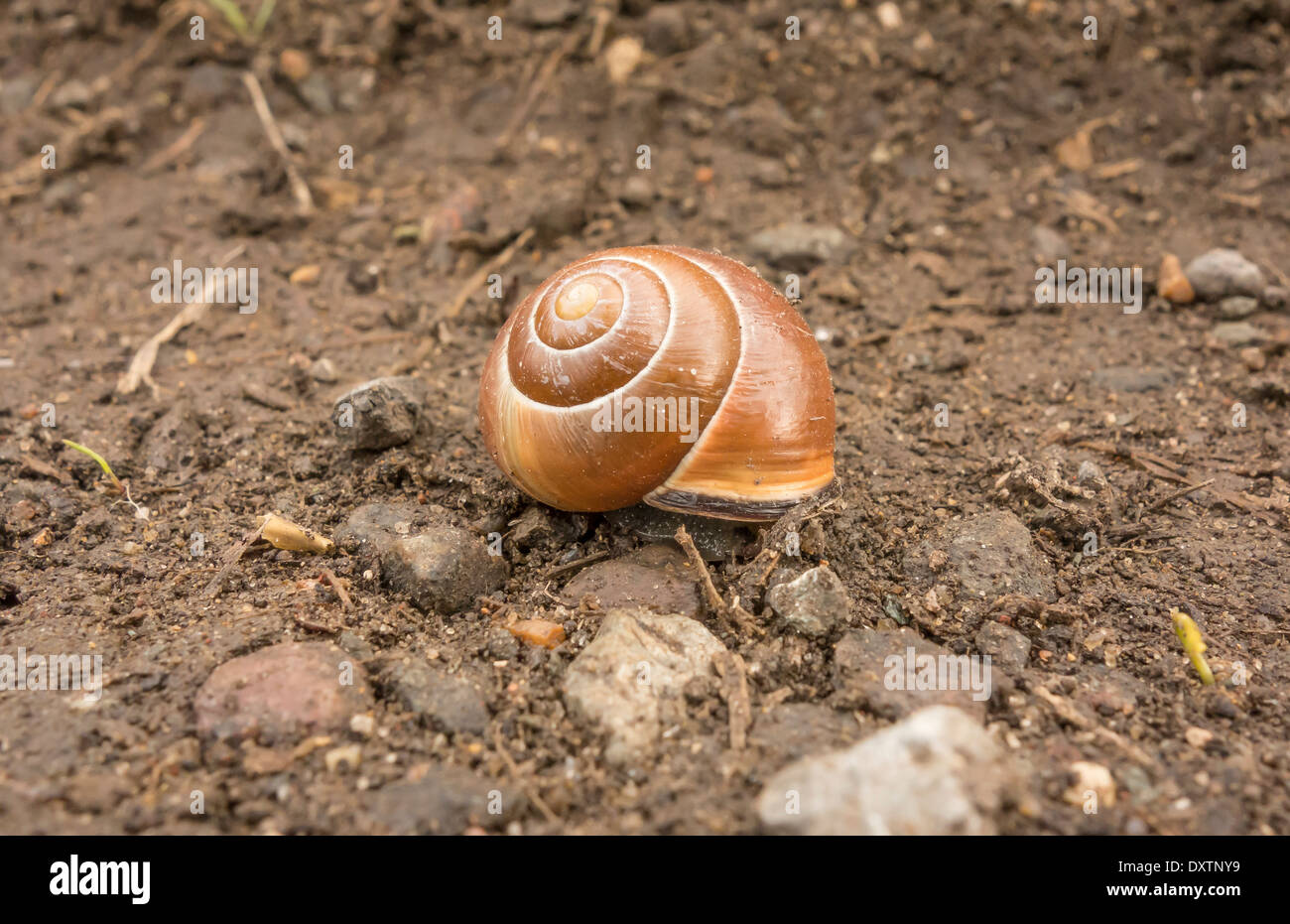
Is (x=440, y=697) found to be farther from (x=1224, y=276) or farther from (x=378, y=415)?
(x=1224, y=276)

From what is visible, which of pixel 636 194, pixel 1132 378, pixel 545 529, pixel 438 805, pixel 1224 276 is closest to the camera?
pixel 438 805

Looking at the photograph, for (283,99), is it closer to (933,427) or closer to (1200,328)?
(933,427)

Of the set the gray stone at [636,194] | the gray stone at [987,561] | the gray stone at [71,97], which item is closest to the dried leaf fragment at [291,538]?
the gray stone at [987,561]

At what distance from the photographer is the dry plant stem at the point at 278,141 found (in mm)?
5746

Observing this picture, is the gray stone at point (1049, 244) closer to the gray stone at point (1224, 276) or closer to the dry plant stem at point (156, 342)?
the gray stone at point (1224, 276)

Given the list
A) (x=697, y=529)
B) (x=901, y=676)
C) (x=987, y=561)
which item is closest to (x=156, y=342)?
(x=697, y=529)

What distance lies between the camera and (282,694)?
9.52 feet

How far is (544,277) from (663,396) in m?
2.22

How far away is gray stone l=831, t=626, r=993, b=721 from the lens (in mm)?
2982

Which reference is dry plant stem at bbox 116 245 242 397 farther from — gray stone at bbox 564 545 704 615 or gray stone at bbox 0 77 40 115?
gray stone at bbox 564 545 704 615

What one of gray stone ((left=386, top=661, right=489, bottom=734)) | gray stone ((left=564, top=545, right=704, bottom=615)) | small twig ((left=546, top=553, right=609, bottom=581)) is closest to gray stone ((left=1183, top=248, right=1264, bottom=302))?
gray stone ((left=564, top=545, right=704, bottom=615))

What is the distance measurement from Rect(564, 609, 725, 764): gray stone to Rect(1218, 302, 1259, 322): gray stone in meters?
3.48

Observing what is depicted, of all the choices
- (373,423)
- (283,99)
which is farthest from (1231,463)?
(283,99)

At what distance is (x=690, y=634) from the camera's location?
10.7ft
